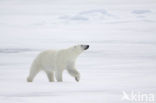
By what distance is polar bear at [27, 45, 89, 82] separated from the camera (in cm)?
732

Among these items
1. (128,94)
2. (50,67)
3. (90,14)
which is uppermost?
(128,94)

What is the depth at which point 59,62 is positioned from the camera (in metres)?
7.37

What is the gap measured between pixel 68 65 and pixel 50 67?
328mm

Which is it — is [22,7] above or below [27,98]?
below

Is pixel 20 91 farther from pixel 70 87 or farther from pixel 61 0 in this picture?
pixel 61 0

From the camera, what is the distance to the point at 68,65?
7398 mm

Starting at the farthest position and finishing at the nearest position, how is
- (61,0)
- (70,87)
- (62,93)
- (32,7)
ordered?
1. (61,0)
2. (32,7)
3. (70,87)
4. (62,93)

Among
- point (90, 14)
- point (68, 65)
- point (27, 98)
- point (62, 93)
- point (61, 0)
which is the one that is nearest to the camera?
point (27, 98)

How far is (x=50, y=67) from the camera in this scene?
7.57 meters

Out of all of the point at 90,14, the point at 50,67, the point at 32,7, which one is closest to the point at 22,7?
the point at 32,7

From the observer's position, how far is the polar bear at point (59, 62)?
7324mm

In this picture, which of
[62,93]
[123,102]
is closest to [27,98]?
[62,93]

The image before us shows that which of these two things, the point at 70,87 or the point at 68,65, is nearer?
the point at 70,87

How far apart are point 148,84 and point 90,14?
5054cm
